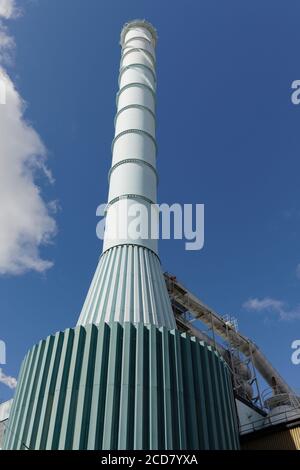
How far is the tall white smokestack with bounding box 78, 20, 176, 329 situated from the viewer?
1318 cm

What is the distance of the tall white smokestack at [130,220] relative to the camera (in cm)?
A: 1318

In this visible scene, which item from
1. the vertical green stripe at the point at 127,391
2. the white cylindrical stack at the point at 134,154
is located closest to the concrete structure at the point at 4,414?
the white cylindrical stack at the point at 134,154

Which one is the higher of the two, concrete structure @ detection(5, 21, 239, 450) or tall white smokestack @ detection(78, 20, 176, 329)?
tall white smokestack @ detection(78, 20, 176, 329)

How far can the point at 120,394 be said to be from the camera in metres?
10.3

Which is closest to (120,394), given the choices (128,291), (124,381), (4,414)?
(124,381)

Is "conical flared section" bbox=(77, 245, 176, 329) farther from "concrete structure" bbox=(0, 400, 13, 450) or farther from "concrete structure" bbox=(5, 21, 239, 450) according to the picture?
"concrete structure" bbox=(0, 400, 13, 450)

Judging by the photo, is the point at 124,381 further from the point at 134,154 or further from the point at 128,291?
the point at 134,154

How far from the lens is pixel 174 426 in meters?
10.2

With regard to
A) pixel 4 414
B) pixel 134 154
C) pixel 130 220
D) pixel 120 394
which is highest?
pixel 134 154

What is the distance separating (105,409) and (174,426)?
192cm

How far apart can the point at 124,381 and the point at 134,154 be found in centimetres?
1206

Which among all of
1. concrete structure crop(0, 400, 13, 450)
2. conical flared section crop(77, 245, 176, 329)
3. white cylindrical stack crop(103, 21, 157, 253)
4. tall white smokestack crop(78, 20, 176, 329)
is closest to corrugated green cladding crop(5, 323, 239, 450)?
conical flared section crop(77, 245, 176, 329)

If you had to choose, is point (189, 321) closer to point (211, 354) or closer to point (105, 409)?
point (211, 354)

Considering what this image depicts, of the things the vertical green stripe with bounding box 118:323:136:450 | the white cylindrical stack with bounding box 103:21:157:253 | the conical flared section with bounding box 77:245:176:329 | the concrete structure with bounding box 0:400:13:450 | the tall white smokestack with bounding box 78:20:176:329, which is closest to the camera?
the vertical green stripe with bounding box 118:323:136:450
